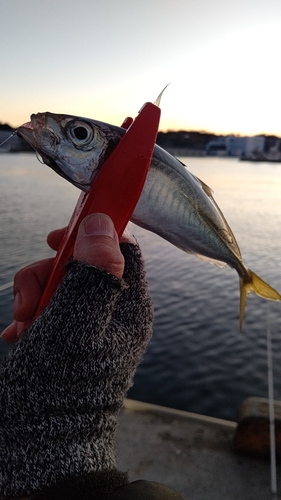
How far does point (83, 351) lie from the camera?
1.76m

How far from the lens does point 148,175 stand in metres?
2.22

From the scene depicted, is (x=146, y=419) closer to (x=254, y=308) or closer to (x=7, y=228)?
(x=254, y=308)

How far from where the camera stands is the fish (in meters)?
2.14

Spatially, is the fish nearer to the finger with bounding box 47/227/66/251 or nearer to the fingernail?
the fingernail

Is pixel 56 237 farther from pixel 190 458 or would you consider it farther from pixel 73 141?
pixel 190 458

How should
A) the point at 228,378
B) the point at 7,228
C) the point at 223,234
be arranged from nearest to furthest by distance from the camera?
the point at 223,234, the point at 228,378, the point at 7,228

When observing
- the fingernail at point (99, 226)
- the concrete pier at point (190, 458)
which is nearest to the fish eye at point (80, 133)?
the fingernail at point (99, 226)

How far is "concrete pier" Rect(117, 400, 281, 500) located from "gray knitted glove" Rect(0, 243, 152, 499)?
3.19 m

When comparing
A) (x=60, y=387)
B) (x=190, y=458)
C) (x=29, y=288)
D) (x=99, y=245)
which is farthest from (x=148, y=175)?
(x=190, y=458)

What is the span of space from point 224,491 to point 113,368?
11.4ft

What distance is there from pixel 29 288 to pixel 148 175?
0.88 metres

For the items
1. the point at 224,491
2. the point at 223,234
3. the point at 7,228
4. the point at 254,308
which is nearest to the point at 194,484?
the point at 224,491

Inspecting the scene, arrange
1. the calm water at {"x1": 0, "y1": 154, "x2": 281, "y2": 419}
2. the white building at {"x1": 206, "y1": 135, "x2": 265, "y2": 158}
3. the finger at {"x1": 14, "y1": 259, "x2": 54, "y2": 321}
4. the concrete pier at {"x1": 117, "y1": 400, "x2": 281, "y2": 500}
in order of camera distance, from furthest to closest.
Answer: the white building at {"x1": 206, "y1": 135, "x2": 265, "y2": 158} → the calm water at {"x1": 0, "y1": 154, "x2": 281, "y2": 419} → the concrete pier at {"x1": 117, "y1": 400, "x2": 281, "y2": 500} → the finger at {"x1": 14, "y1": 259, "x2": 54, "y2": 321}

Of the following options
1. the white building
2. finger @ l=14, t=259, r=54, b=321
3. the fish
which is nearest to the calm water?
the fish
